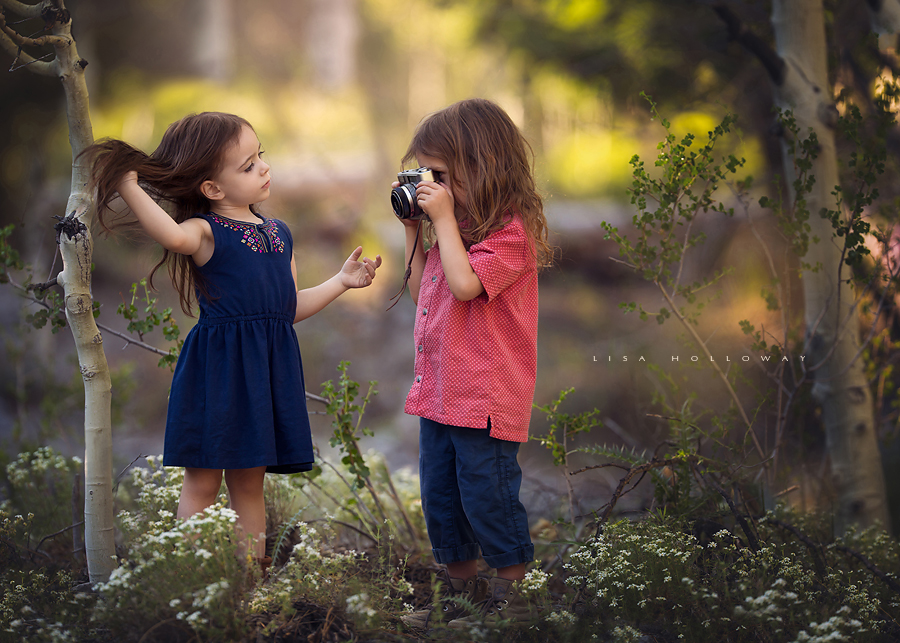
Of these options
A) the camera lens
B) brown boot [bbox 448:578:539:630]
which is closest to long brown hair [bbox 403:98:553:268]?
the camera lens

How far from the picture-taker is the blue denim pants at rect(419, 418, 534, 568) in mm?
2047

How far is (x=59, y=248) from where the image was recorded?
2.06m

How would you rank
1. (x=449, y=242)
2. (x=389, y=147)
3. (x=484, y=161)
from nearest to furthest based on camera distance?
(x=449, y=242) < (x=484, y=161) < (x=389, y=147)

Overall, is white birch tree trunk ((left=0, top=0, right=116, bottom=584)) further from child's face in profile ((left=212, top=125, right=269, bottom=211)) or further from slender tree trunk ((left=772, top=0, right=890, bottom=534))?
slender tree trunk ((left=772, top=0, right=890, bottom=534))

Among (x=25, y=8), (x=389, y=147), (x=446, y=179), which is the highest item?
(x=389, y=147)

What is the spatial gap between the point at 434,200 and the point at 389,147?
7.32 meters

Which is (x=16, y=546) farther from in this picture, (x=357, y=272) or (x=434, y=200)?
(x=434, y=200)

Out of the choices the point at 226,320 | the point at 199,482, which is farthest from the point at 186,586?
the point at 226,320

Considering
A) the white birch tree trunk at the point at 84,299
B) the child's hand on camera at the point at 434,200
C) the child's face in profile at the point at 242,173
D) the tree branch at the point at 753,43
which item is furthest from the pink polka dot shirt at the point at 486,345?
the tree branch at the point at 753,43

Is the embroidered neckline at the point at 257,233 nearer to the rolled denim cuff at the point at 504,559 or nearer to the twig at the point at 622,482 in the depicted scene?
the rolled denim cuff at the point at 504,559

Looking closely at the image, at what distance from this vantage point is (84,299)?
2035 millimetres

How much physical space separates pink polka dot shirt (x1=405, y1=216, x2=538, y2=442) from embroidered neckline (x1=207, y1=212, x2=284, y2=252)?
0.49 meters

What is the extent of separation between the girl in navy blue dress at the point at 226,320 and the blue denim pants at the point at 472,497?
394 mm

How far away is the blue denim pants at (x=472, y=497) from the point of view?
2.05m
